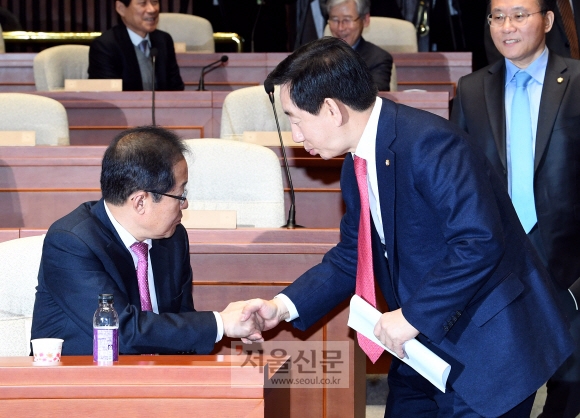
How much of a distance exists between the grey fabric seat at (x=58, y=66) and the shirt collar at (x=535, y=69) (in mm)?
2958

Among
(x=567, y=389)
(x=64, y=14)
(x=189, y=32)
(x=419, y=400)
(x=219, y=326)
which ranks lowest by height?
(x=567, y=389)

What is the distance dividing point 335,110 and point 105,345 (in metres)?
0.69

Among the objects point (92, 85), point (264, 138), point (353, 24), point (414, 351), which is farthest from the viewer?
point (353, 24)

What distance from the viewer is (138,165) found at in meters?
2.23

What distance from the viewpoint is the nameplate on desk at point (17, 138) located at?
3.95 meters

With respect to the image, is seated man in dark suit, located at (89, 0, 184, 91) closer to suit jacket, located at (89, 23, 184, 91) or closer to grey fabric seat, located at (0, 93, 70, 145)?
suit jacket, located at (89, 23, 184, 91)

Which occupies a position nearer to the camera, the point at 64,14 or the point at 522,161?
the point at 522,161

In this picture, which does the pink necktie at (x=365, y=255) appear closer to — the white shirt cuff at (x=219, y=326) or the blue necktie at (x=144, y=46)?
the white shirt cuff at (x=219, y=326)

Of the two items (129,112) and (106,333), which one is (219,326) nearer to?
(106,333)

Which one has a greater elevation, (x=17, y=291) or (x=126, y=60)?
(x=126, y=60)

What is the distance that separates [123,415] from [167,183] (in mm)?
762

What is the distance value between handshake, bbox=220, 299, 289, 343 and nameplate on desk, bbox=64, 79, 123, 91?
2.95 m

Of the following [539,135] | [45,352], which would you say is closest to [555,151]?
[539,135]

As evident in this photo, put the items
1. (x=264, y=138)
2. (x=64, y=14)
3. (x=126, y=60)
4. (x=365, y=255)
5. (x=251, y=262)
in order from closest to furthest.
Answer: (x=365, y=255) < (x=251, y=262) < (x=264, y=138) < (x=126, y=60) < (x=64, y=14)
